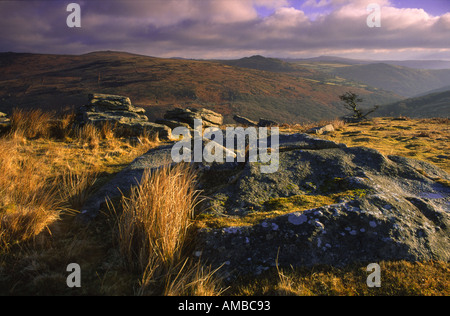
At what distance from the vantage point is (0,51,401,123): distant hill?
46000 mm

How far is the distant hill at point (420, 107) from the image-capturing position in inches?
2380

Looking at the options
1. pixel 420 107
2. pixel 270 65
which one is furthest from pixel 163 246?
pixel 270 65

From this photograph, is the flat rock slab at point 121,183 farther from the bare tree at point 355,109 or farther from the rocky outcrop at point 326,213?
the bare tree at point 355,109

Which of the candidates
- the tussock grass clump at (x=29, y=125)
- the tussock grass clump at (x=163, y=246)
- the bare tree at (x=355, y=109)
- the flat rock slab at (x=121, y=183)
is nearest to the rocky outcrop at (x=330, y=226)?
the tussock grass clump at (x=163, y=246)

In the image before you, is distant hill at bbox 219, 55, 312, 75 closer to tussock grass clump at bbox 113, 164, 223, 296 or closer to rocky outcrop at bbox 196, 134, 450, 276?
rocky outcrop at bbox 196, 134, 450, 276

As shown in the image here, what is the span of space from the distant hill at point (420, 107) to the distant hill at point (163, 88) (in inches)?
426

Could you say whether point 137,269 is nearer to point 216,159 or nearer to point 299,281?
point 299,281

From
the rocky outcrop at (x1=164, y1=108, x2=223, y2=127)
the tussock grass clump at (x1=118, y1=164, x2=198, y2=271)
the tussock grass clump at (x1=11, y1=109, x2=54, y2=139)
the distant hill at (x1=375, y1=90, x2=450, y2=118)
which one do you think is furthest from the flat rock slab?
the distant hill at (x1=375, y1=90, x2=450, y2=118)

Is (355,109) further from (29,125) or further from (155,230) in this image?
(155,230)

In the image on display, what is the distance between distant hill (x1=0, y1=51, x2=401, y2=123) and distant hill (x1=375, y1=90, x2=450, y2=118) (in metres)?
10.8

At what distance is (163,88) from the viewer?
51812 millimetres

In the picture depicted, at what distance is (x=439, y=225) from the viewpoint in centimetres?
284
